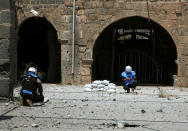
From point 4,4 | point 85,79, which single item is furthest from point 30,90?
point 85,79

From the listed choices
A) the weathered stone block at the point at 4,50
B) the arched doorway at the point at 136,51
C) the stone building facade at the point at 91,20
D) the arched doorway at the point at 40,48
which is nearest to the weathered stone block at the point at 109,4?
the stone building facade at the point at 91,20

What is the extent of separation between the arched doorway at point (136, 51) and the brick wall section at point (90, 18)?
2978 millimetres

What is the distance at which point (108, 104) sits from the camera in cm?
693

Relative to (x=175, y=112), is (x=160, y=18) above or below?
above

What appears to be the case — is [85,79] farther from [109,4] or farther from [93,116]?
[93,116]

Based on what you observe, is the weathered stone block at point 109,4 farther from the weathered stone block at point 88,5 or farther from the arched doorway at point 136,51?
the arched doorway at point 136,51

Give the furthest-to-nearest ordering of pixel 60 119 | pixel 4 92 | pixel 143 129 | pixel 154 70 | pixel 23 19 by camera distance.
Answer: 1. pixel 154 70
2. pixel 23 19
3. pixel 4 92
4. pixel 60 119
5. pixel 143 129

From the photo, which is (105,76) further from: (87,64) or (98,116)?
(98,116)

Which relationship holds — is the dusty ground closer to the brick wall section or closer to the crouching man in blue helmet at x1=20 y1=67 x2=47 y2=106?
the crouching man in blue helmet at x1=20 y1=67 x2=47 y2=106

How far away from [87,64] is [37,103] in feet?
17.2

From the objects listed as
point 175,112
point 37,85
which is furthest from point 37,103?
point 175,112

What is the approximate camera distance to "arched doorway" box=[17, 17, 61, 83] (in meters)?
14.7

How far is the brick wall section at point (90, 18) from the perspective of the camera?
1153cm

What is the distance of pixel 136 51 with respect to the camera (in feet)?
51.7
